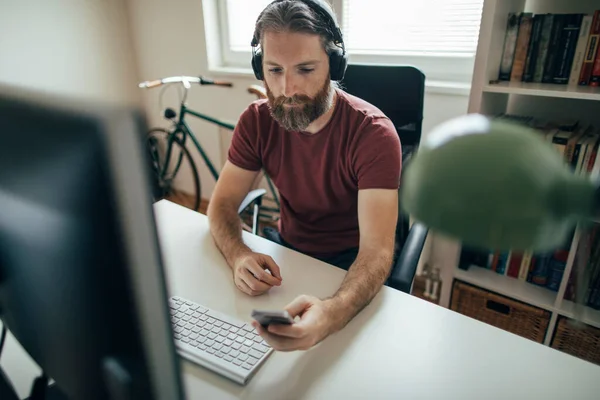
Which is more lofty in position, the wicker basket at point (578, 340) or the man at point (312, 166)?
the man at point (312, 166)

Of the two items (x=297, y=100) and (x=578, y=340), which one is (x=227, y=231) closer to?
(x=297, y=100)

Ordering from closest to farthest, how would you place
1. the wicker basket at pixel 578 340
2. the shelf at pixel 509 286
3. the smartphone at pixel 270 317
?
the smartphone at pixel 270 317
the wicker basket at pixel 578 340
the shelf at pixel 509 286

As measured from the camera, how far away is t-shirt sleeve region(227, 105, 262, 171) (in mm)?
1194

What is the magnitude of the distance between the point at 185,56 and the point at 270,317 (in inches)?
91.2

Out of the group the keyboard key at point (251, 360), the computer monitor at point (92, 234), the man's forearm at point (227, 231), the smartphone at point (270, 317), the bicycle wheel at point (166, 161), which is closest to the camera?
the computer monitor at point (92, 234)

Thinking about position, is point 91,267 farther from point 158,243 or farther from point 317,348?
point 317,348

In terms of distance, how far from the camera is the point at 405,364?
658mm

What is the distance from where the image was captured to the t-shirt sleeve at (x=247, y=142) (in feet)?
3.92

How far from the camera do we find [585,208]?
0.16 m

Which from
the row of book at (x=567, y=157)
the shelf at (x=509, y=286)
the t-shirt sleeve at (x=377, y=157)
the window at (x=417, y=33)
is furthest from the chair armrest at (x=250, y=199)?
the window at (x=417, y=33)

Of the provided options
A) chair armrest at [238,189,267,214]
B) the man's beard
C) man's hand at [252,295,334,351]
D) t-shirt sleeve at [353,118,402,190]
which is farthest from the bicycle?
man's hand at [252,295,334,351]

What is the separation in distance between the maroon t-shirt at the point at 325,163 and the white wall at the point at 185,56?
1.16 metres

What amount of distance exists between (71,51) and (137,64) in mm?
491

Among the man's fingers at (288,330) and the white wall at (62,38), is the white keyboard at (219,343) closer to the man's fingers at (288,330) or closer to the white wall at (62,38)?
the man's fingers at (288,330)
